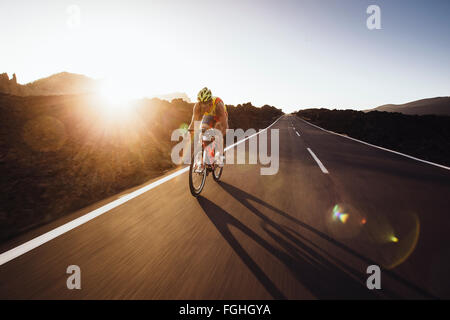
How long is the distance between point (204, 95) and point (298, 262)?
11.8ft

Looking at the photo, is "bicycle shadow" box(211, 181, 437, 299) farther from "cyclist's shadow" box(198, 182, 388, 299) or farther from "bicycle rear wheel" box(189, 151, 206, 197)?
"bicycle rear wheel" box(189, 151, 206, 197)

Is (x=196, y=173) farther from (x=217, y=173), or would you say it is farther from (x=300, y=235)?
(x=300, y=235)

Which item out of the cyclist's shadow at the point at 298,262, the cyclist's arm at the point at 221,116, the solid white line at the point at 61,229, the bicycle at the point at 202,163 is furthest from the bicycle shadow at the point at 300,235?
the solid white line at the point at 61,229

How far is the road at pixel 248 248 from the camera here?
2088 millimetres

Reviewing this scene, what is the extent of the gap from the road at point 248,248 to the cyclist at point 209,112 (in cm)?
142

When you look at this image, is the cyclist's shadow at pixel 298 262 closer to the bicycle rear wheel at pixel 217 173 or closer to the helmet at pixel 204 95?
the bicycle rear wheel at pixel 217 173

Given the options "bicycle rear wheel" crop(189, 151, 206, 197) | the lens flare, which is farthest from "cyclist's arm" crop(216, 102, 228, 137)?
the lens flare

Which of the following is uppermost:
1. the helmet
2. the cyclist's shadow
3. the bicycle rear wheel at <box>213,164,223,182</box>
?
the helmet

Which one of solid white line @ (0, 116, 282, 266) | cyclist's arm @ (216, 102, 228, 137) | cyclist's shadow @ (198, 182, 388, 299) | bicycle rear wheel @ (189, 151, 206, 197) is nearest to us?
cyclist's shadow @ (198, 182, 388, 299)

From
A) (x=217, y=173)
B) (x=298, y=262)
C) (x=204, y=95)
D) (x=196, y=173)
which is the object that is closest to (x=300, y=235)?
(x=298, y=262)

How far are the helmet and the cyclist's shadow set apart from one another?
239 centimetres

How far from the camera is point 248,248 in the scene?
9.00 ft

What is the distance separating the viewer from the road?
209 cm
